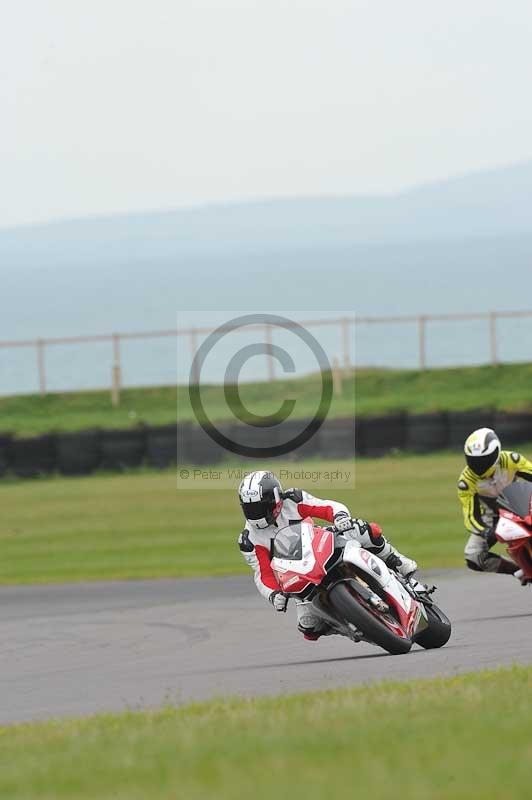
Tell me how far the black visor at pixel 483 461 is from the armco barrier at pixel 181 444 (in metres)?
18.3

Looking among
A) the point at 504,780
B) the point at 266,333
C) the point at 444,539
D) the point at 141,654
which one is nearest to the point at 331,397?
the point at 266,333

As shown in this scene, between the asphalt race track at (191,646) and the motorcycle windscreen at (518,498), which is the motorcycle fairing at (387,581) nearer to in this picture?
the asphalt race track at (191,646)

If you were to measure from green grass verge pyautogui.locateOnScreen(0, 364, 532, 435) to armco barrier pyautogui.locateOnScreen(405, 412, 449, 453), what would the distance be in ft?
13.1

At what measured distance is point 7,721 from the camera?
9375 mm

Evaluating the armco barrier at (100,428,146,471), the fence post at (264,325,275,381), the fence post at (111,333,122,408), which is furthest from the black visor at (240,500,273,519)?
the fence post at (111,333,122,408)

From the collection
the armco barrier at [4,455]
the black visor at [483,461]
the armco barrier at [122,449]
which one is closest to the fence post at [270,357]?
the armco barrier at [122,449]

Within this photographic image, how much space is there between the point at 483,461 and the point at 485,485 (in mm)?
436

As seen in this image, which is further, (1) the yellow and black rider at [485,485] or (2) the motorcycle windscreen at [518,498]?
(1) the yellow and black rider at [485,485]

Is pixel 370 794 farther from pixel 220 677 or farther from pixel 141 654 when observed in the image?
pixel 141 654

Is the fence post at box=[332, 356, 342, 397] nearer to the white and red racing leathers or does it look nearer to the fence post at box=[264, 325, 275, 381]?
the fence post at box=[264, 325, 275, 381]

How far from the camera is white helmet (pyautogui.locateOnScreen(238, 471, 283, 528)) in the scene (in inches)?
416

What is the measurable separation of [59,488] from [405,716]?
2288cm

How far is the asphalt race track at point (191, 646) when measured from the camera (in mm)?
9977


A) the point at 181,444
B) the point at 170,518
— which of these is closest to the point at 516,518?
the point at 170,518
